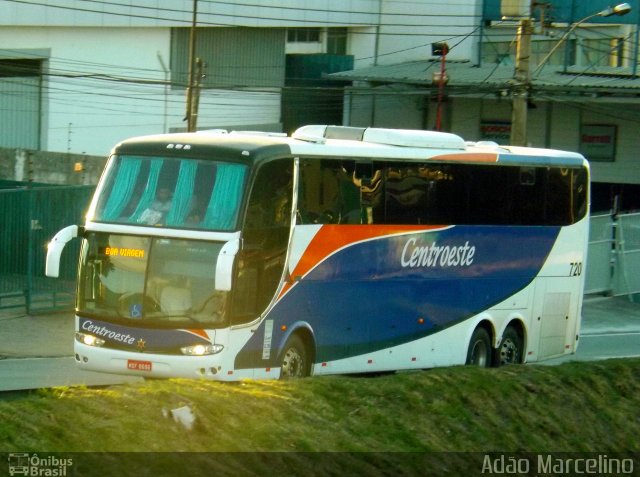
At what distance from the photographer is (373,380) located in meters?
12.0

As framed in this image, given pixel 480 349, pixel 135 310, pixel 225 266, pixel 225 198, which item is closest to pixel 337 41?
pixel 480 349

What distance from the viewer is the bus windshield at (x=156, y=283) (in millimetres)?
13008

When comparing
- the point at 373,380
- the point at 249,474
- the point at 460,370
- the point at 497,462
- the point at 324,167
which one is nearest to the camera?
the point at 249,474

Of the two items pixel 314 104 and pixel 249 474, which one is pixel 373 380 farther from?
pixel 314 104

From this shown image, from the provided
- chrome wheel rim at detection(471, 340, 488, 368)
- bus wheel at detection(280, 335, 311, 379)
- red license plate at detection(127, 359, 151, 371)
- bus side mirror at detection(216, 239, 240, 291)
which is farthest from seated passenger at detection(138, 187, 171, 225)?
chrome wheel rim at detection(471, 340, 488, 368)

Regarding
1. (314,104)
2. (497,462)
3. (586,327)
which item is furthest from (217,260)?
(314,104)

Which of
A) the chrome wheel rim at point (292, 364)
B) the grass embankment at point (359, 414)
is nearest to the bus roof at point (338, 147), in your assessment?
the chrome wheel rim at point (292, 364)

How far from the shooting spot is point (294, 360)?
14258mm

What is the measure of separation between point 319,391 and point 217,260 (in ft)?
7.68

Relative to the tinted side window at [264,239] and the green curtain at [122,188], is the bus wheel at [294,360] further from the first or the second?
the green curtain at [122,188]

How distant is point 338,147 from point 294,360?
2.83m

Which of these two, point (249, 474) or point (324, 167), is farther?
point (324, 167)

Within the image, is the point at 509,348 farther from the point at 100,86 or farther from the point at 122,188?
the point at 100,86

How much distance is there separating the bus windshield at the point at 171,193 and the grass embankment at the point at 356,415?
269cm
